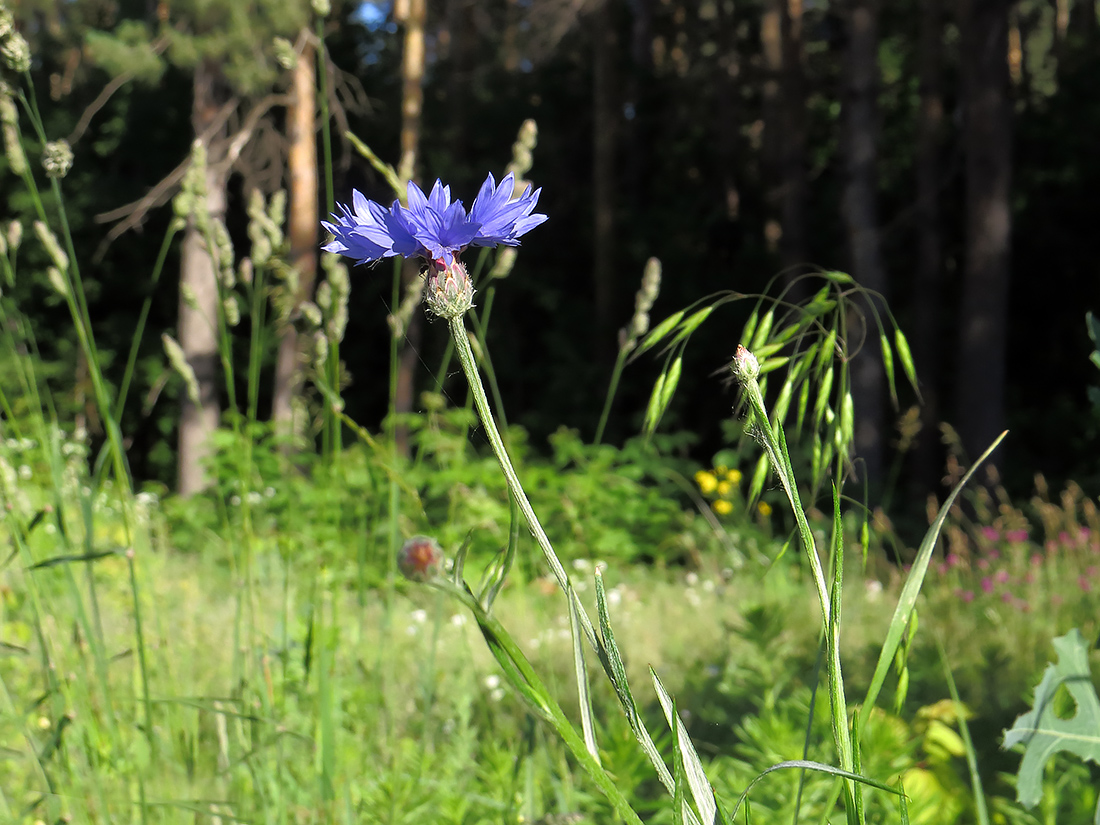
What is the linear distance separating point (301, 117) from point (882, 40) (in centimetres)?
854

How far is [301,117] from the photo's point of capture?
8.48m

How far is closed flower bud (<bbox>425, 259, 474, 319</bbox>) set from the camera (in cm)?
53

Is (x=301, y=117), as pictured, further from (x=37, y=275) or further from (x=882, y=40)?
(x=882, y=40)

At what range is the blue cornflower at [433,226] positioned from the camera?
58cm

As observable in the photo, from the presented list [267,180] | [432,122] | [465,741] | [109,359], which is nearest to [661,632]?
[465,741]

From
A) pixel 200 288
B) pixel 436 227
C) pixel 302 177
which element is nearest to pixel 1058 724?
pixel 436 227

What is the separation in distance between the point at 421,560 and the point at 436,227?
0.71 ft

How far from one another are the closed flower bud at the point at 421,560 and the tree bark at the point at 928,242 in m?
9.85

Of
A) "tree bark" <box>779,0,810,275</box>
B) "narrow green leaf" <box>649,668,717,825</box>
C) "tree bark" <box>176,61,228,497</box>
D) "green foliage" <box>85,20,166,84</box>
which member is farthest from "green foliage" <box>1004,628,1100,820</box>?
"green foliage" <box>85,20,166,84</box>

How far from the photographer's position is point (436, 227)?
59 cm

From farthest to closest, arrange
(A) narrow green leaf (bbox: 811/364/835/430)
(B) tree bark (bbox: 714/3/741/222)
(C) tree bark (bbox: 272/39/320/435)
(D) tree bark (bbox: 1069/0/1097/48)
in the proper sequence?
(B) tree bark (bbox: 714/3/741/222)
(D) tree bark (bbox: 1069/0/1097/48)
(C) tree bark (bbox: 272/39/320/435)
(A) narrow green leaf (bbox: 811/364/835/430)

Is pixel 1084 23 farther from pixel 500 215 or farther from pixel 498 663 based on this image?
pixel 498 663

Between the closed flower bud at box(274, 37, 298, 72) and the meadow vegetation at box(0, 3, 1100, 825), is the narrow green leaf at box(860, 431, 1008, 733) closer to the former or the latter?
the meadow vegetation at box(0, 3, 1100, 825)

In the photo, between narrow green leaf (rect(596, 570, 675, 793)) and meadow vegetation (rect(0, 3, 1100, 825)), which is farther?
meadow vegetation (rect(0, 3, 1100, 825))
